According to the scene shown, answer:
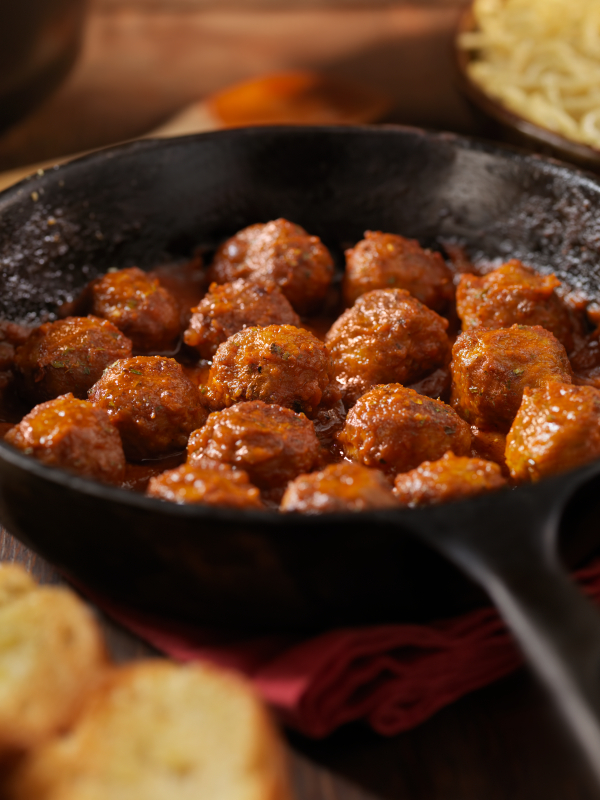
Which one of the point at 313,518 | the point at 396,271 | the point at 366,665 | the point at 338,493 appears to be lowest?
the point at 366,665

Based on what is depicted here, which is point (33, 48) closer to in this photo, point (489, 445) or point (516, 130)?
point (516, 130)

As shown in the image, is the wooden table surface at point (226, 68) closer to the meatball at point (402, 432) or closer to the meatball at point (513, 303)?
the meatball at point (402, 432)

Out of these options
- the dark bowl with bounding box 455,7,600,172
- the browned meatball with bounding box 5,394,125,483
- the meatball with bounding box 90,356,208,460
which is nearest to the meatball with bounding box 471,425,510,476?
the meatball with bounding box 90,356,208,460

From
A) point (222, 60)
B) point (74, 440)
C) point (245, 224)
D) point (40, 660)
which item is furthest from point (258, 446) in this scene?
point (222, 60)

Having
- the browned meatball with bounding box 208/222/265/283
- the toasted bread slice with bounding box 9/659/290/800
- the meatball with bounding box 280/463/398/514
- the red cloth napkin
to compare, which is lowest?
the red cloth napkin

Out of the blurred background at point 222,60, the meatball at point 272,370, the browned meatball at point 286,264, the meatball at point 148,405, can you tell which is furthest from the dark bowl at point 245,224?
the blurred background at point 222,60

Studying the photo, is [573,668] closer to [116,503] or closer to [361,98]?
[116,503]

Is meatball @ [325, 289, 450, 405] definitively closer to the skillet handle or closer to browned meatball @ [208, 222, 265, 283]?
browned meatball @ [208, 222, 265, 283]
